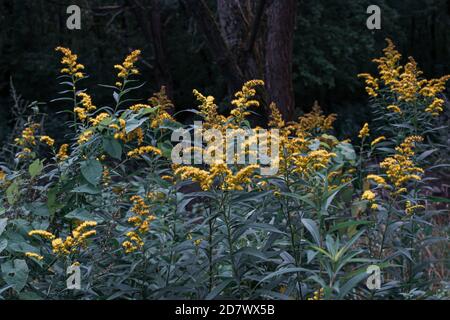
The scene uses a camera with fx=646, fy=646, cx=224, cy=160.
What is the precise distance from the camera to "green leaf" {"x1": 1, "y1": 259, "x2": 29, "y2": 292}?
268cm

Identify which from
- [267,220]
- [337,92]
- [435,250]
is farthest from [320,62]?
[267,220]

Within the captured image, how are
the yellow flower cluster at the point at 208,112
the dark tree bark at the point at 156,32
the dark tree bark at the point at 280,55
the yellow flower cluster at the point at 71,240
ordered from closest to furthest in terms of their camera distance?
the yellow flower cluster at the point at 71,240
the yellow flower cluster at the point at 208,112
the dark tree bark at the point at 280,55
the dark tree bark at the point at 156,32

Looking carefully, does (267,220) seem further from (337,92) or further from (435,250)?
(337,92)

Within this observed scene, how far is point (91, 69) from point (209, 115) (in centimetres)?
1357

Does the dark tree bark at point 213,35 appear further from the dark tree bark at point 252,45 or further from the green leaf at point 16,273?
the green leaf at point 16,273

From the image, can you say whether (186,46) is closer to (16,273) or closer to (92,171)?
(92,171)

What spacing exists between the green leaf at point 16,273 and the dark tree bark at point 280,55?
354cm

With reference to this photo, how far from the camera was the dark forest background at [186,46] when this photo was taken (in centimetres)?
1433

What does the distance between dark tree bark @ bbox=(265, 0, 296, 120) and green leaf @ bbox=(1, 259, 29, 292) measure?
3541 millimetres

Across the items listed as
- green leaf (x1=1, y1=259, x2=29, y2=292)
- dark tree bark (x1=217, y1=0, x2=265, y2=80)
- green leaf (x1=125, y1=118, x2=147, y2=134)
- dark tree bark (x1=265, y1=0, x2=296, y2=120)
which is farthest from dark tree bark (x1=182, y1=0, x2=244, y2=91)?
green leaf (x1=1, y1=259, x2=29, y2=292)

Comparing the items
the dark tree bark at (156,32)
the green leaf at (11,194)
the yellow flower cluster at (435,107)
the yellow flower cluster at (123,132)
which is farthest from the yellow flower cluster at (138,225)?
the dark tree bark at (156,32)

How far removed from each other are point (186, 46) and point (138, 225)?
1414 centimetres

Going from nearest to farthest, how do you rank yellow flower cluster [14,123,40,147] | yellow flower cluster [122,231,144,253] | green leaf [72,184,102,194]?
yellow flower cluster [122,231,144,253], green leaf [72,184,102,194], yellow flower cluster [14,123,40,147]

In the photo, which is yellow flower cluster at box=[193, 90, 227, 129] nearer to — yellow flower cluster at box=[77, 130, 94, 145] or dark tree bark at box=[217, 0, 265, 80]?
yellow flower cluster at box=[77, 130, 94, 145]
